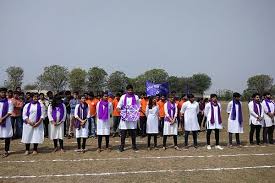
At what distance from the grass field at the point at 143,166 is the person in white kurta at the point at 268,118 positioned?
4.42 ft

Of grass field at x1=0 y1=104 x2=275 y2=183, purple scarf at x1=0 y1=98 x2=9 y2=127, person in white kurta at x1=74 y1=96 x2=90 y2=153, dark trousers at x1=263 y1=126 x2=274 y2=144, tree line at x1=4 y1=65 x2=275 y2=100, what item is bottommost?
grass field at x1=0 y1=104 x2=275 y2=183

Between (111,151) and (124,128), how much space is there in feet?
3.15

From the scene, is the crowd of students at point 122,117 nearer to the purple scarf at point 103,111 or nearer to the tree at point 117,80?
the purple scarf at point 103,111

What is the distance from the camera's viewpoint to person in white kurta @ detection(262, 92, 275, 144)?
542 inches

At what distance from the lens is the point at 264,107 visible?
13961mm

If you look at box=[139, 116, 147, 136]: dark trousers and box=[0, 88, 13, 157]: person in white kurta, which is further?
box=[139, 116, 147, 136]: dark trousers

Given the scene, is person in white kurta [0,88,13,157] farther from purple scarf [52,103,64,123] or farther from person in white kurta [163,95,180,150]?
person in white kurta [163,95,180,150]

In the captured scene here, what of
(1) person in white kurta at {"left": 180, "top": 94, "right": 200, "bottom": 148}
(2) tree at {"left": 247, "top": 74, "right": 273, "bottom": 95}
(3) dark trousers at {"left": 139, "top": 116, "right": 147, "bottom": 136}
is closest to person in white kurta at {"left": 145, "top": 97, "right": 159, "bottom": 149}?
(1) person in white kurta at {"left": 180, "top": 94, "right": 200, "bottom": 148}

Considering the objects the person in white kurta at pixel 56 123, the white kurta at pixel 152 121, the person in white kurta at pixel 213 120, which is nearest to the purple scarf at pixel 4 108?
the person in white kurta at pixel 56 123

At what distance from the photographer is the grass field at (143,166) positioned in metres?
8.07

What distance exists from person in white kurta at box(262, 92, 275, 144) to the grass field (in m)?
1.35

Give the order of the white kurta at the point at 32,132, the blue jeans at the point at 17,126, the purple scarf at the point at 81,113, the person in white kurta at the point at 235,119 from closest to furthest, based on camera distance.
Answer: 1. the white kurta at the point at 32,132
2. the purple scarf at the point at 81,113
3. the person in white kurta at the point at 235,119
4. the blue jeans at the point at 17,126

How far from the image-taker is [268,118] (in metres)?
13.8

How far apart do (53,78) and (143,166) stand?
72249 millimetres
